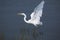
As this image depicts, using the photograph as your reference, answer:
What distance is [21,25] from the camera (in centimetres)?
498

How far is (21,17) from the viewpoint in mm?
4988

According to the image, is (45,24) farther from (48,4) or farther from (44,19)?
(48,4)

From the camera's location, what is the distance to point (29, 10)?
4.96 metres

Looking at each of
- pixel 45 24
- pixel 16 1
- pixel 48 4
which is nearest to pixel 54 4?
pixel 48 4

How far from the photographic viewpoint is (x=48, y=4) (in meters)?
5.05

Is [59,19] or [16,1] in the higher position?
[16,1]

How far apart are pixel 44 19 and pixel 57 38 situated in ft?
1.56

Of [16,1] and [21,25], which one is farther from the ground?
[16,1]

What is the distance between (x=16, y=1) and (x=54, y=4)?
0.78 metres

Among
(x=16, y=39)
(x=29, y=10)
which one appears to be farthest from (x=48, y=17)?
(x=16, y=39)

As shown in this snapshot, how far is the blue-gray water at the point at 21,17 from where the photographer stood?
16.4ft

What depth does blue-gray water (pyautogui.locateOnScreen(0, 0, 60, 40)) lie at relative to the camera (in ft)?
16.4

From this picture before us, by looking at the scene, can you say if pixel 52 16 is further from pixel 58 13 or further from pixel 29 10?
pixel 29 10

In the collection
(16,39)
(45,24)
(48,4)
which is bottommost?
(16,39)
